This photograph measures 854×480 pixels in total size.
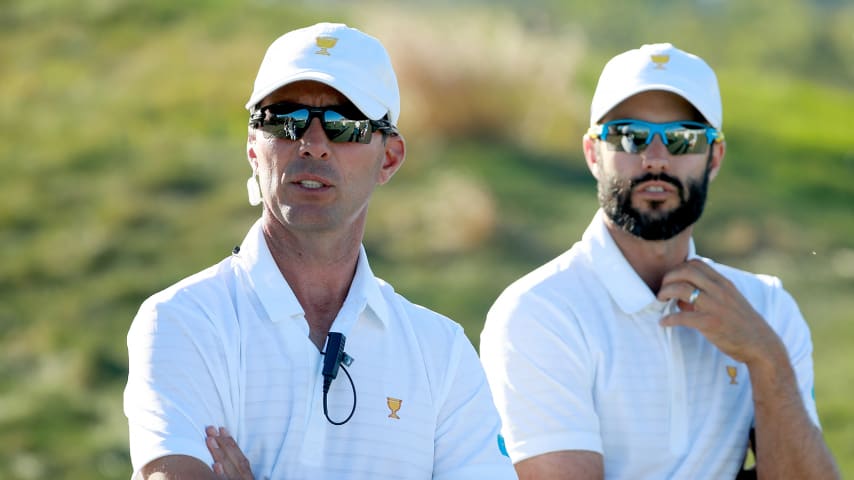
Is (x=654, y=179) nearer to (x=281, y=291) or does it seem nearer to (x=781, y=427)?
(x=781, y=427)

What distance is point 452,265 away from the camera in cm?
1105

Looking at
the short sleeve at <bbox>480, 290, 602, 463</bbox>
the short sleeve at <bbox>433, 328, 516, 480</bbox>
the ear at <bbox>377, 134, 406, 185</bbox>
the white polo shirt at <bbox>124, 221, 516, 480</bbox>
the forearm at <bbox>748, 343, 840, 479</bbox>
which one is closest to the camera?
the white polo shirt at <bbox>124, 221, 516, 480</bbox>

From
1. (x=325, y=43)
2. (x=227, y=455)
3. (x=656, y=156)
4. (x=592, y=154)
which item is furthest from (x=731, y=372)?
(x=227, y=455)

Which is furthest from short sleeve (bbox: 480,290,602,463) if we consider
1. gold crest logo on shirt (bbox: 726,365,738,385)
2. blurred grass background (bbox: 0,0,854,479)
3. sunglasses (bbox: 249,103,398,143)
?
blurred grass background (bbox: 0,0,854,479)

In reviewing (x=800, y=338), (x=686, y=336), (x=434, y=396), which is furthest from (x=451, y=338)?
(x=800, y=338)

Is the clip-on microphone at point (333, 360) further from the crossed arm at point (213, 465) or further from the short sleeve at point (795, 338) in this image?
the short sleeve at point (795, 338)

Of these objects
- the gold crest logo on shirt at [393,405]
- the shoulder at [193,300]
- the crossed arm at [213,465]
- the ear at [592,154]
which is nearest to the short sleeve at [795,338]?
the ear at [592,154]

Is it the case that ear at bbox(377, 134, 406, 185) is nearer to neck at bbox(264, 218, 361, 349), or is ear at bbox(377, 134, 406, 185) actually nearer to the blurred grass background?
neck at bbox(264, 218, 361, 349)

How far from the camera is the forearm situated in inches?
165

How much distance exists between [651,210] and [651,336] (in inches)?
16.1

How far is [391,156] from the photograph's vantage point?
388 cm

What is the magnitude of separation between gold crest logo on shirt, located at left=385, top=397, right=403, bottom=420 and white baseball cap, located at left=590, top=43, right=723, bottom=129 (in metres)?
1.44

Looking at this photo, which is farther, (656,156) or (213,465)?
(656,156)

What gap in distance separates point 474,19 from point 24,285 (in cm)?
604
